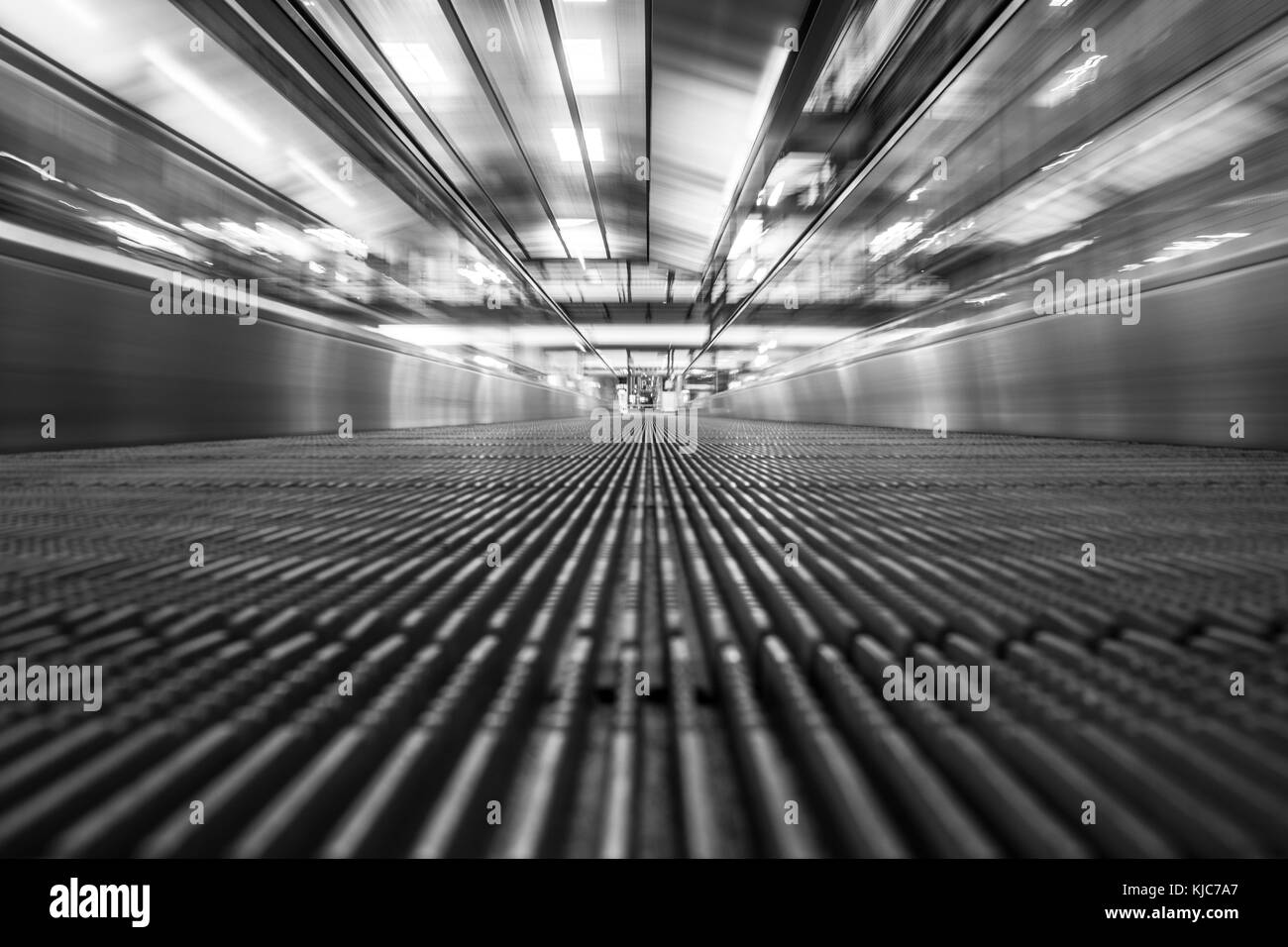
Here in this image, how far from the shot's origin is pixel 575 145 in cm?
843

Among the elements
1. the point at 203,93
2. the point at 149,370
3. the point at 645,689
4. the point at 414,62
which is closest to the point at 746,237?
the point at 414,62

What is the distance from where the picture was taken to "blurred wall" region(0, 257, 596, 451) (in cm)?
222

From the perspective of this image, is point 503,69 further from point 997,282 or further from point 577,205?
point 997,282

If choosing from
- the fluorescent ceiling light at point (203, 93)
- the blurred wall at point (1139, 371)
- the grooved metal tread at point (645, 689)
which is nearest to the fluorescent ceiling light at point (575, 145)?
the fluorescent ceiling light at point (203, 93)

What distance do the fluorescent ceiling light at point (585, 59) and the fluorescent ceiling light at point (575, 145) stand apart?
124 cm

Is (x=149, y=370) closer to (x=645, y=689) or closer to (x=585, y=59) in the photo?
(x=645, y=689)

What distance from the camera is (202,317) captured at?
3.06 m

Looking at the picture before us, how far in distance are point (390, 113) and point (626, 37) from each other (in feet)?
12.7

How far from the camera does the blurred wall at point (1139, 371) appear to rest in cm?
214

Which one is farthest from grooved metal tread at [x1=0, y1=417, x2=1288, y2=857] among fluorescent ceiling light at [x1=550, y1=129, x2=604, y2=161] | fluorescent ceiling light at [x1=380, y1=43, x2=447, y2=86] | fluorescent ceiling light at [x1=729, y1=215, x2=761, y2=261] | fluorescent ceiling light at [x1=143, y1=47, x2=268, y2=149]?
fluorescent ceiling light at [x1=729, y1=215, x2=761, y2=261]

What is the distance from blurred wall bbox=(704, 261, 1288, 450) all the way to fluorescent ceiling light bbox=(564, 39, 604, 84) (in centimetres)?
453

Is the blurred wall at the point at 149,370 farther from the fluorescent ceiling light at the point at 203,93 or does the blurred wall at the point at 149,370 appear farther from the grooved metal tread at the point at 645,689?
the fluorescent ceiling light at the point at 203,93

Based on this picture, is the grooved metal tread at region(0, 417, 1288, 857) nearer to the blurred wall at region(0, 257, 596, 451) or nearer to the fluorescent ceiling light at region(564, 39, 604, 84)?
the blurred wall at region(0, 257, 596, 451)

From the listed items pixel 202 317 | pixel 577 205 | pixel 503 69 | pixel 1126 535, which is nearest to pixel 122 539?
pixel 1126 535
